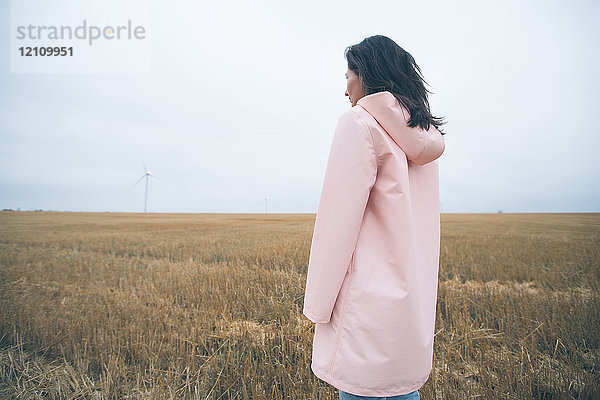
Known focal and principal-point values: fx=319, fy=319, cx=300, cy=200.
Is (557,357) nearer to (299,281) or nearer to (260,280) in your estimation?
(299,281)

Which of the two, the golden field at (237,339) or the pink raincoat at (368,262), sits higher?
the pink raincoat at (368,262)

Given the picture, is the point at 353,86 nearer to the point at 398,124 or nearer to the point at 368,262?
the point at 398,124

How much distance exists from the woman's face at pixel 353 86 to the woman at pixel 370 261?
0.17m

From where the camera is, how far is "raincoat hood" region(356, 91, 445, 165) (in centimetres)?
124

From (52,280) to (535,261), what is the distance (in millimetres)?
11033

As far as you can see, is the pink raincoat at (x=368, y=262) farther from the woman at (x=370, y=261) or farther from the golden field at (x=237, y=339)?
the golden field at (x=237, y=339)

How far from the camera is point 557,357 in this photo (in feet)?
10.5

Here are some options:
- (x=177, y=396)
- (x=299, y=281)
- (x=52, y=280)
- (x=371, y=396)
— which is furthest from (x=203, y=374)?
(x=52, y=280)

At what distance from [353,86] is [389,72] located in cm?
16

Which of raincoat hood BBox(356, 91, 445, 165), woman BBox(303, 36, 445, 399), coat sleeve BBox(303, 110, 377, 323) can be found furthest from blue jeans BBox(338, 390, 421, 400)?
raincoat hood BBox(356, 91, 445, 165)

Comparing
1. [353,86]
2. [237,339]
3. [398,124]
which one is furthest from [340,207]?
[237,339]

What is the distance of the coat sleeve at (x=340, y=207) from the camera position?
1.16m

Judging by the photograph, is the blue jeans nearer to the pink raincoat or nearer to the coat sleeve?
the pink raincoat

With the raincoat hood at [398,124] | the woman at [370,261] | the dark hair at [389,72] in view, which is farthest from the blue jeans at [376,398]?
the dark hair at [389,72]
